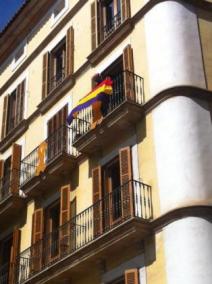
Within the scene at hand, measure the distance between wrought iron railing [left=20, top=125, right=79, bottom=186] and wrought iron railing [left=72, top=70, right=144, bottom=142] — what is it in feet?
1.47

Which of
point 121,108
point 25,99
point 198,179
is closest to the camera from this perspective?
point 198,179

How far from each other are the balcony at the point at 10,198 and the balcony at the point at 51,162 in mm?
380

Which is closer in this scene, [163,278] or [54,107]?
[163,278]

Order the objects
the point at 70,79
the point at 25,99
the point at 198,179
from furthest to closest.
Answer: the point at 25,99, the point at 70,79, the point at 198,179

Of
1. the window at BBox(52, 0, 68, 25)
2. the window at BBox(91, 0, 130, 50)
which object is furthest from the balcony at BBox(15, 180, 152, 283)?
the window at BBox(52, 0, 68, 25)

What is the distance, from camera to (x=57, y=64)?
26312 mm

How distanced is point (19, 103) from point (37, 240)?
7566 millimetres

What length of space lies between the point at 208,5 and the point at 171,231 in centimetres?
771

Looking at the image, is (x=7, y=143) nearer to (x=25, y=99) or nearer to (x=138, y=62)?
(x=25, y=99)

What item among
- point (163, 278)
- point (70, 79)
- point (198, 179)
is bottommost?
point (163, 278)

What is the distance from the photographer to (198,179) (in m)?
17.2

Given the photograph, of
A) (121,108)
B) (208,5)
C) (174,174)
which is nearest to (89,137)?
(121,108)

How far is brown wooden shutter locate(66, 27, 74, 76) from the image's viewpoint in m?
24.5

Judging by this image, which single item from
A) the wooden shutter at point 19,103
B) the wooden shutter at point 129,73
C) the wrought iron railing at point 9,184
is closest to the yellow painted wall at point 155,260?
the wooden shutter at point 129,73
